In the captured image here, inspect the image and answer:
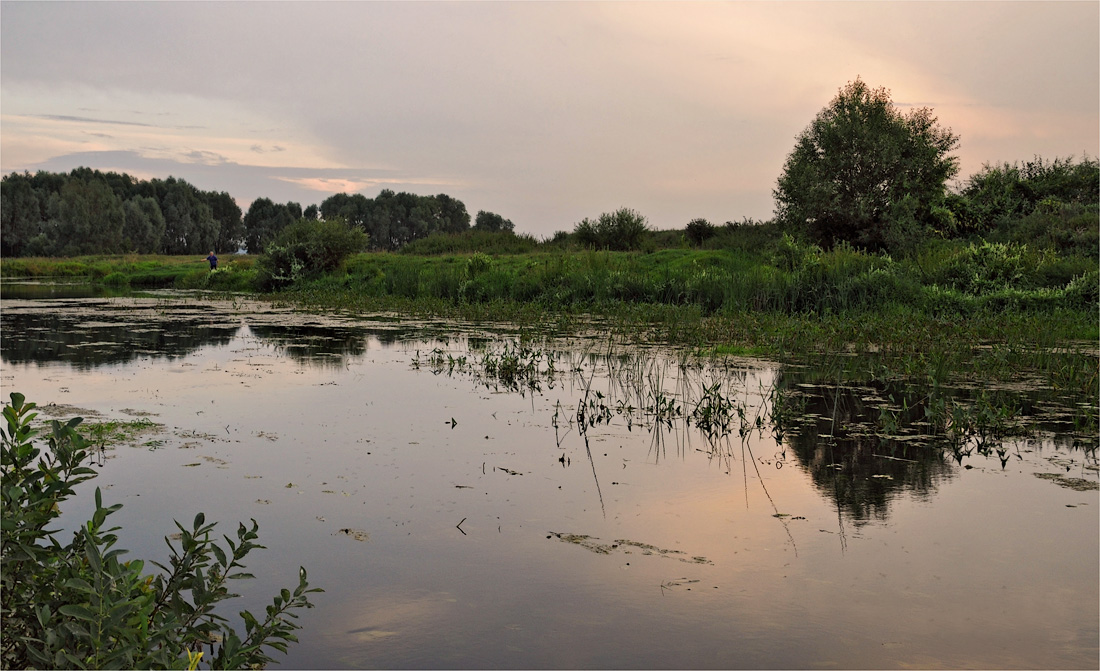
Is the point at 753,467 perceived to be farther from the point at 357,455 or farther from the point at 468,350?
the point at 468,350

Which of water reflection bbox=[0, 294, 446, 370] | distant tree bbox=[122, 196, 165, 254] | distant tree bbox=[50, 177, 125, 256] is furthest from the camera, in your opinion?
distant tree bbox=[122, 196, 165, 254]

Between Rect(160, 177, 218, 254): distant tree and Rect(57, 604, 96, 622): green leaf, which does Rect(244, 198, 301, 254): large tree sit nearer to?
Rect(160, 177, 218, 254): distant tree

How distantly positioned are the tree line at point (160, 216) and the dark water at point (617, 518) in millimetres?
65517

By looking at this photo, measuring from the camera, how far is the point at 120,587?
7.60ft

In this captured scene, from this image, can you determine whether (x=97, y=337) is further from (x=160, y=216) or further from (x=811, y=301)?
(x=160, y=216)

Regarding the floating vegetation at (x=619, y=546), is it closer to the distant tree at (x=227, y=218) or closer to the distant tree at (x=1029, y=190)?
the distant tree at (x=1029, y=190)

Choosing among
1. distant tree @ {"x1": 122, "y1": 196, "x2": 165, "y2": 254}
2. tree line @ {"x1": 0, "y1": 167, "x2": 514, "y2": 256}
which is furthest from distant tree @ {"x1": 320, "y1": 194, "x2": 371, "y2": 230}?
distant tree @ {"x1": 122, "y1": 196, "x2": 165, "y2": 254}

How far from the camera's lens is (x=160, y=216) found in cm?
9788

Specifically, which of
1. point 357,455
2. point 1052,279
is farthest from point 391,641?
point 1052,279

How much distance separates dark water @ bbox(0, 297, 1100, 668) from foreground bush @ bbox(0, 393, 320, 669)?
2.82 feet

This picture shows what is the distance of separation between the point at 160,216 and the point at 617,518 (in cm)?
10502

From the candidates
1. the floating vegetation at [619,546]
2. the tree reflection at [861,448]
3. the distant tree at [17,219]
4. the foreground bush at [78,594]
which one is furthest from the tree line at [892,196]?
the distant tree at [17,219]

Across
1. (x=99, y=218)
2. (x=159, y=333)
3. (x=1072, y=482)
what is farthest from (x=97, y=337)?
(x=99, y=218)

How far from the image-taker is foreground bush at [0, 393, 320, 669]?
2.20 metres
